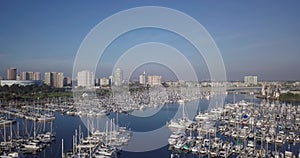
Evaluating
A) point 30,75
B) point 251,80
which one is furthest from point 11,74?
point 251,80

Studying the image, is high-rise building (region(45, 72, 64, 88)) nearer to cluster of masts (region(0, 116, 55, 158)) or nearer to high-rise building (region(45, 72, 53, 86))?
high-rise building (region(45, 72, 53, 86))

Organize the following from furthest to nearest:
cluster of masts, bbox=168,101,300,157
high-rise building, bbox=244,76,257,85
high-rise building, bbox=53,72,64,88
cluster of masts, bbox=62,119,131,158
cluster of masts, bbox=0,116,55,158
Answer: high-rise building, bbox=244,76,257,85
high-rise building, bbox=53,72,64,88
cluster of masts, bbox=168,101,300,157
cluster of masts, bbox=0,116,55,158
cluster of masts, bbox=62,119,131,158

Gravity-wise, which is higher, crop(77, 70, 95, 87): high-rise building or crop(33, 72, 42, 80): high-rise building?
crop(33, 72, 42, 80): high-rise building

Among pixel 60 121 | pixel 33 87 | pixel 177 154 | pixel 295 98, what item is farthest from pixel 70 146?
pixel 295 98

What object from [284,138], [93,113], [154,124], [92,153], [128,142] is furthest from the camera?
[93,113]

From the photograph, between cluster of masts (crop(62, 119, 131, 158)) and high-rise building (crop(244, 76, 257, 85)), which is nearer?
cluster of masts (crop(62, 119, 131, 158))

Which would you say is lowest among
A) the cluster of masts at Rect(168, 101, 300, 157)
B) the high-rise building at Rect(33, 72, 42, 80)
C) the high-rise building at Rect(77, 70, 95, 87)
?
the cluster of masts at Rect(168, 101, 300, 157)

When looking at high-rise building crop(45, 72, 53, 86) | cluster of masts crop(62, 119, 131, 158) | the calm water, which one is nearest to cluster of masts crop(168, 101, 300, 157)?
the calm water

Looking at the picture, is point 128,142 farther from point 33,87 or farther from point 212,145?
point 33,87

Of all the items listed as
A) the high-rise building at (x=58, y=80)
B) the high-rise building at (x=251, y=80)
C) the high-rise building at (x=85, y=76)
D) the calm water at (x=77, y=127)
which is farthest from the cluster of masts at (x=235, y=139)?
the high-rise building at (x=251, y=80)

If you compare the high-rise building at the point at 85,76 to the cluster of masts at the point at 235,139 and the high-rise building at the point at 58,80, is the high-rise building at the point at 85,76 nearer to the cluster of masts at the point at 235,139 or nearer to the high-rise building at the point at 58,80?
the cluster of masts at the point at 235,139
